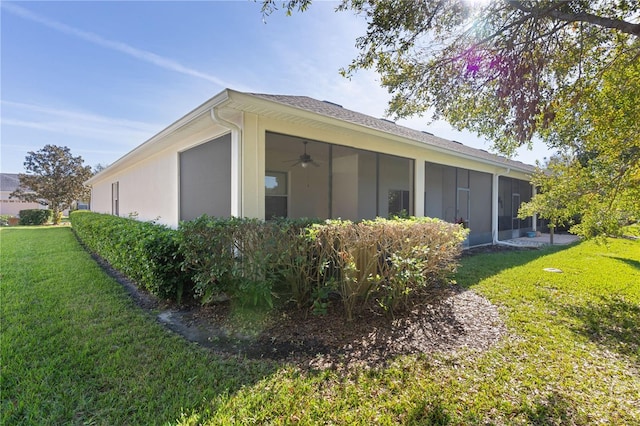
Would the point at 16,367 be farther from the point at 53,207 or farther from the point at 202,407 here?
the point at 53,207

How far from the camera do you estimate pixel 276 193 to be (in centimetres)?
1071

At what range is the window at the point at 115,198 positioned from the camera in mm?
15031

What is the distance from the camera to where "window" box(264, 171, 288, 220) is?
10391 mm

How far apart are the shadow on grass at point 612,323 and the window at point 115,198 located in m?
17.9

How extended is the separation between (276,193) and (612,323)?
9066 millimetres

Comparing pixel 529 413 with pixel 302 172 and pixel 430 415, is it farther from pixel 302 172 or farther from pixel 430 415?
pixel 302 172

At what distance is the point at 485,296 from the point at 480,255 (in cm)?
462

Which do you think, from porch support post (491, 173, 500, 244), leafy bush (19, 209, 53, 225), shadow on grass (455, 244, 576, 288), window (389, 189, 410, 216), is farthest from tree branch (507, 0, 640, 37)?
leafy bush (19, 209, 53, 225)

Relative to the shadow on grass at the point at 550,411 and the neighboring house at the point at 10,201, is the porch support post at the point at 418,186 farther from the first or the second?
the neighboring house at the point at 10,201

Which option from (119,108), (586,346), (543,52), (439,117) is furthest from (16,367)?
(119,108)

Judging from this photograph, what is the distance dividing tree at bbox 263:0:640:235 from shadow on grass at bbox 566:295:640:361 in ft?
4.79

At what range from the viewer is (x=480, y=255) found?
30.2ft

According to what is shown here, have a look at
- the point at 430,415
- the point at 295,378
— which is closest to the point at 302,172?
the point at 295,378

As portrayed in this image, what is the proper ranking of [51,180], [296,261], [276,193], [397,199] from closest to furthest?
[296,261], [397,199], [276,193], [51,180]
